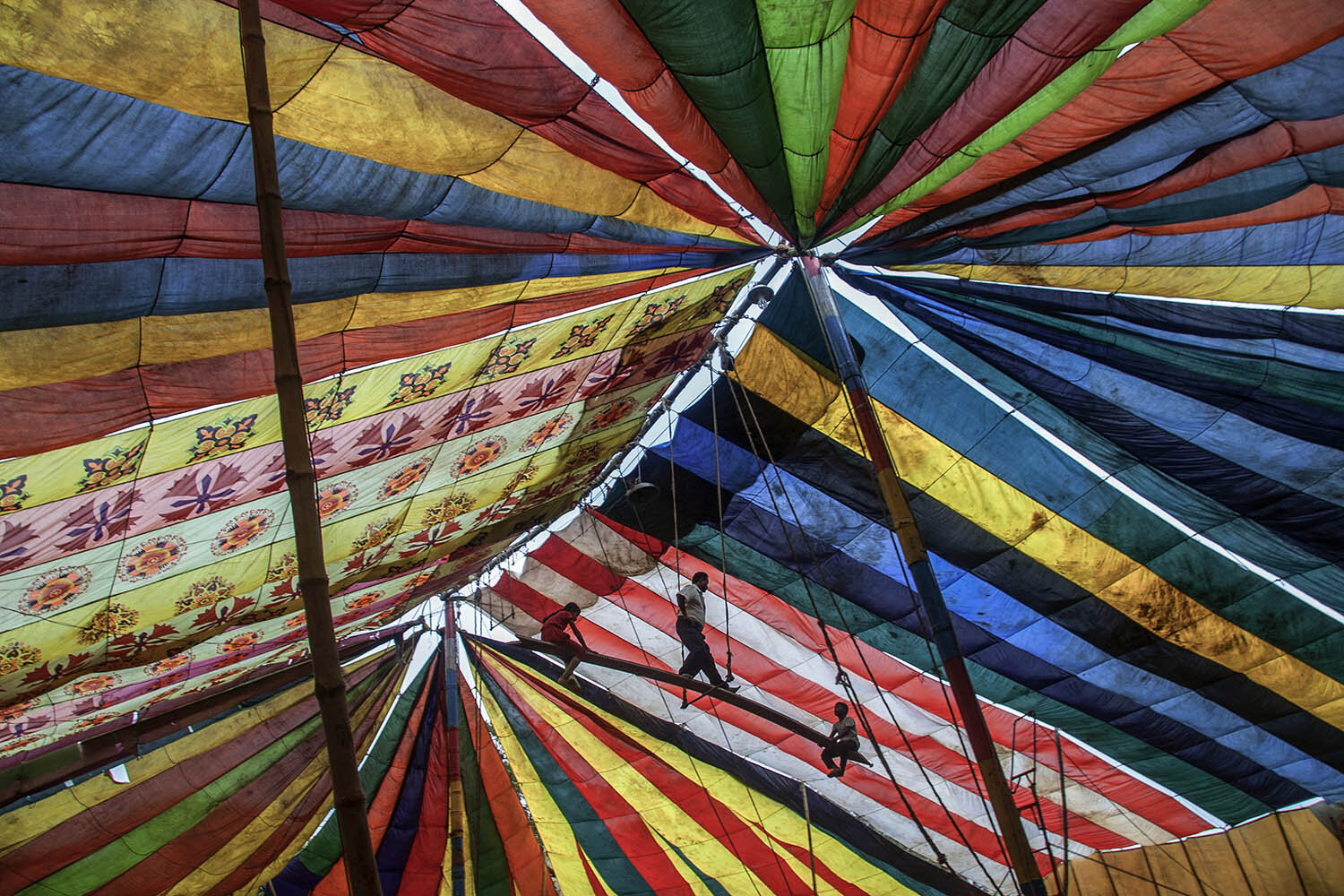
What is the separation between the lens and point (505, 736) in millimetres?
8664

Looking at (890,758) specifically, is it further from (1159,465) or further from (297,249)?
(297,249)

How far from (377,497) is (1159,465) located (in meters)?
4.69

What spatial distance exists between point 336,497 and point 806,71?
323cm

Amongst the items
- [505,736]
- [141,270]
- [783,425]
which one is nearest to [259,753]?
[505,736]

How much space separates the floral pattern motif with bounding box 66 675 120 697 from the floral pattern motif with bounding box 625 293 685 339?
381 cm

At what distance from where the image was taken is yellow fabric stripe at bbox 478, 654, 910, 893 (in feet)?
25.7

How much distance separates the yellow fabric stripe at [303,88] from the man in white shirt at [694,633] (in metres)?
3.47

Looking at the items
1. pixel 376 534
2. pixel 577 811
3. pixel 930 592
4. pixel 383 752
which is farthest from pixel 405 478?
pixel 577 811

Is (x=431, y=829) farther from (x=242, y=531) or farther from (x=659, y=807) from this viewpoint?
(x=242, y=531)

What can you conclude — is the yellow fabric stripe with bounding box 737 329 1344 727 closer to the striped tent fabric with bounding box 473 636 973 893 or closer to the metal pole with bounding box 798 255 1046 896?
the metal pole with bounding box 798 255 1046 896

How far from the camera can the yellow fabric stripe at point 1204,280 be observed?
462 cm

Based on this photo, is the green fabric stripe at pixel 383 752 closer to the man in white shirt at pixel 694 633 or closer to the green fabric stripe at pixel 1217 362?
the man in white shirt at pixel 694 633

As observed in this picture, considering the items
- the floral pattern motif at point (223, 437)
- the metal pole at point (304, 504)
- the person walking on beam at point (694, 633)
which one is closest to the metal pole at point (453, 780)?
the person walking on beam at point (694, 633)

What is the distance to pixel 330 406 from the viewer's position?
4.14m
